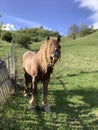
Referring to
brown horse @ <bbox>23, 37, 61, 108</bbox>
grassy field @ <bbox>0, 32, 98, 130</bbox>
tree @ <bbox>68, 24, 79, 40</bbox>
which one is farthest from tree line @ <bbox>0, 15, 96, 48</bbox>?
brown horse @ <bbox>23, 37, 61, 108</bbox>

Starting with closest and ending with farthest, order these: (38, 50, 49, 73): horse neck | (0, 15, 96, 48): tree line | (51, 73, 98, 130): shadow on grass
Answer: (51, 73, 98, 130): shadow on grass < (38, 50, 49, 73): horse neck < (0, 15, 96, 48): tree line

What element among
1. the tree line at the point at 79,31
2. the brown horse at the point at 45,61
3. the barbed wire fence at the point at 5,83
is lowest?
the tree line at the point at 79,31

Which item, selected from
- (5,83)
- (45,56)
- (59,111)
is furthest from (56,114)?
(5,83)

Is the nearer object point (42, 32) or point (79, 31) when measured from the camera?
point (42, 32)

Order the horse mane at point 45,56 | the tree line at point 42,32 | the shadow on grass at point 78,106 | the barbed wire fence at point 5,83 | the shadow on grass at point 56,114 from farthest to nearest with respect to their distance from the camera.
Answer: the tree line at point 42,32 < the barbed wire fence at point 5,83 < the horse mane at point 45,56 < the shadow on grass at point 78,106 < the shadow on grass at point 56,114

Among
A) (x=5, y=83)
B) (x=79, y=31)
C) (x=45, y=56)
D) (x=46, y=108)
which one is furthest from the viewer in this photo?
(x=79, y=31)

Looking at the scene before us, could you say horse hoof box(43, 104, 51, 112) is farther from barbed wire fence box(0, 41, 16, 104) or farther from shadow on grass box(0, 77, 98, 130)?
barbed wire fence box(0, 41, 16, 104)

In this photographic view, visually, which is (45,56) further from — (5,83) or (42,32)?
(42,32)

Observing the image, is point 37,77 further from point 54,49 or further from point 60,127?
point 60,127

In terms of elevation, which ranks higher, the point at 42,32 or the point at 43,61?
the point at 43,61

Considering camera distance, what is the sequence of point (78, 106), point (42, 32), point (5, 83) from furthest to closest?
point (42, 32) < point (5, 83) < point (78, 106)

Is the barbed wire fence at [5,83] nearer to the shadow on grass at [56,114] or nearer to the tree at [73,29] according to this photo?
the shadow on grass at [56,114]

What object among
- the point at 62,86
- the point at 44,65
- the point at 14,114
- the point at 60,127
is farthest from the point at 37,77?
the point at 62,86

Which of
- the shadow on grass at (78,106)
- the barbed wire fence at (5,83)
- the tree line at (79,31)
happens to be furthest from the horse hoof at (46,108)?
the tree line at (79,31)
